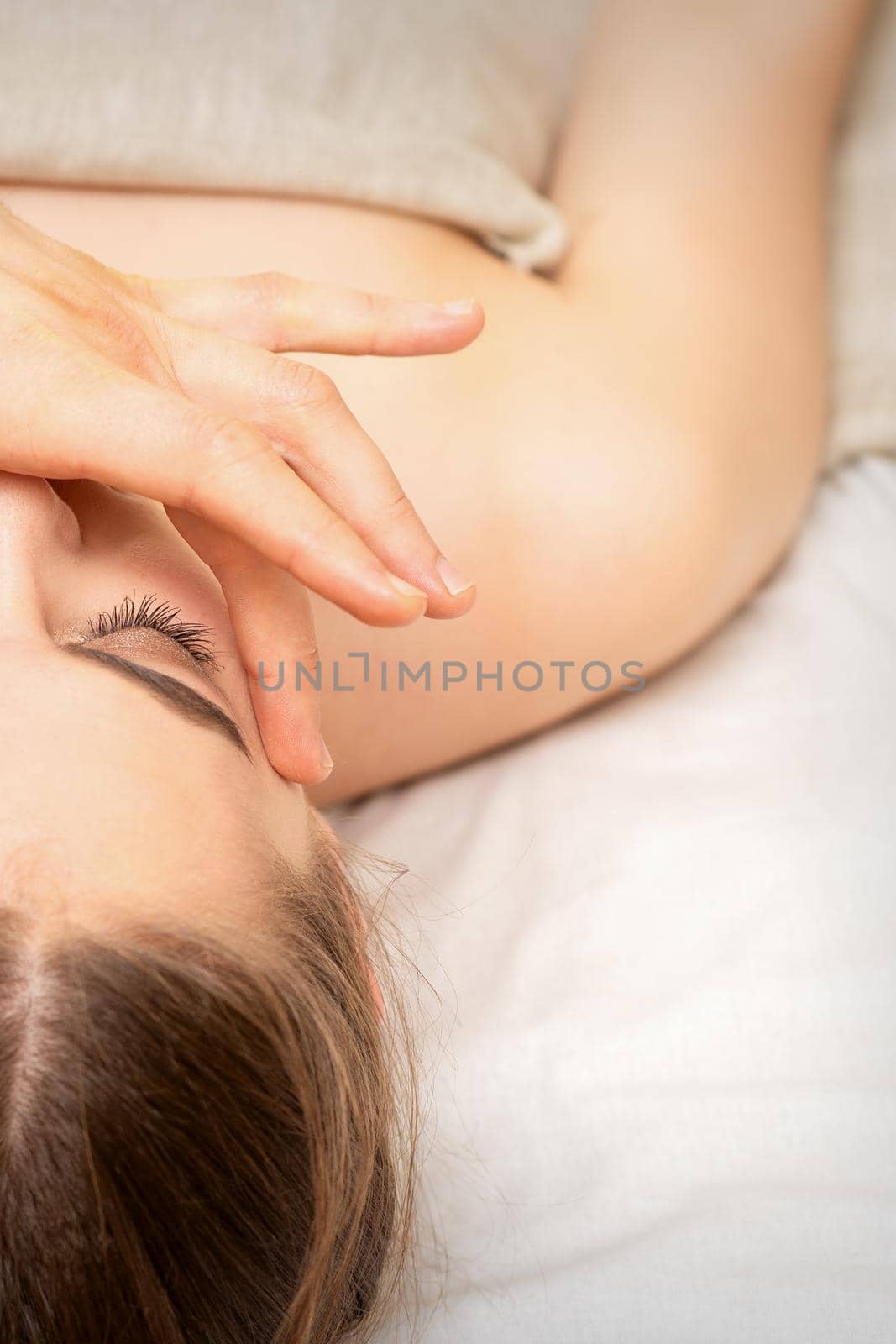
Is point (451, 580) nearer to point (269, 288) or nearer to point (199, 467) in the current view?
point (199, 467)

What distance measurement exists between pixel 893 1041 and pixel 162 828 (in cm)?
60

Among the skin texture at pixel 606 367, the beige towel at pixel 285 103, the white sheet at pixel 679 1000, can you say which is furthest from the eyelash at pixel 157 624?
the beige towel at pixel 285 103

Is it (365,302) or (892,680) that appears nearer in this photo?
(365,302)

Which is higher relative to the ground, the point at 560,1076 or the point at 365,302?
the point at 365,302

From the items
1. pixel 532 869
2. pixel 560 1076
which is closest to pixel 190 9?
pixel 532 869

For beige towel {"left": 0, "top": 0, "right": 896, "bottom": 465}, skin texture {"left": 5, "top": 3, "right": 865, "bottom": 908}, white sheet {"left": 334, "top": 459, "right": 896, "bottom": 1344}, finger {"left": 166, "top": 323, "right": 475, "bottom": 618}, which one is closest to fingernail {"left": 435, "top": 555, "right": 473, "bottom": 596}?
finger {"left": 166, "top": 323, "right": 475, "bottom": 618}

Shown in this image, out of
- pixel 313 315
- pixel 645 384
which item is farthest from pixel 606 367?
pixel 313 315

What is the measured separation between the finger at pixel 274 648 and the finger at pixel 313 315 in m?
0.21

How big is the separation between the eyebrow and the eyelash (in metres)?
0.03

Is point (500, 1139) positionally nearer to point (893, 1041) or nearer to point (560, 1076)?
point (560, 1076)

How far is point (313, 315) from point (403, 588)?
1.01 feet

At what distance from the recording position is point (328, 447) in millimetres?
771

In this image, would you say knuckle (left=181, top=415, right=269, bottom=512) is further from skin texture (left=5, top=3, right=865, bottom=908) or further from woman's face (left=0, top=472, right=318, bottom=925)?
skin texture (left=5, top=3, right=865, bottom=908)

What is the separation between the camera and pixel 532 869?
1059 mm
